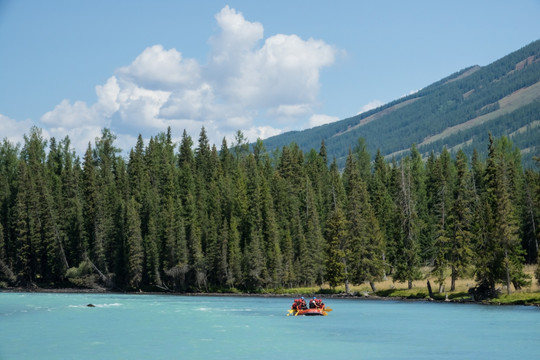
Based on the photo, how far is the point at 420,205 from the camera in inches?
5477

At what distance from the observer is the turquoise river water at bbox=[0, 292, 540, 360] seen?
159 feet

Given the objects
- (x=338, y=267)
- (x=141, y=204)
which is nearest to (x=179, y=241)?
(x=141, y=204)

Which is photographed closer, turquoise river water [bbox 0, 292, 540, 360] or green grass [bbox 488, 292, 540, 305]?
turquoise river water [bbox 0, 292, 540, 360]

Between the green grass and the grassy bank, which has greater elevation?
the grassy bank

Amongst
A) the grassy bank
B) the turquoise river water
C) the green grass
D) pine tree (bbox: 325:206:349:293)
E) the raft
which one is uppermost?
pine tree (bbox: 325:206:349:293)

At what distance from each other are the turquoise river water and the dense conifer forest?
65.3 feet

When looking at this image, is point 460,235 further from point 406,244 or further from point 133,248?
point 133,248

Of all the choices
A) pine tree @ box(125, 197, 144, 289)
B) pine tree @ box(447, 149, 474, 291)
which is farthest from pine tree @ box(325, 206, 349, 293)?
pine tree @ box(125, 197, 144, 289)

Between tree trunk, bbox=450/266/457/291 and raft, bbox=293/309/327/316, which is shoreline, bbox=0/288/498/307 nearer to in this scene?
tree trunk, bbox=450/266/457/291

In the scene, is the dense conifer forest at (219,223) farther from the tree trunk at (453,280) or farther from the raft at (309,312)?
the raft at (309,312)

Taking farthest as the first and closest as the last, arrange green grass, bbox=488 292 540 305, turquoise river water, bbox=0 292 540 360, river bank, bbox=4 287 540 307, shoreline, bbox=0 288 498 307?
shoreline, bbox=0 288 498 307
river bank, bbox=4 287 540 307
green grass, bbox=488 292 540 305
turquoise river water, bbox=0 292 540 360

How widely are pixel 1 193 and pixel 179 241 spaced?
163 feet

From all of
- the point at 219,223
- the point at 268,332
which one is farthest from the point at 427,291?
the point at 219,223

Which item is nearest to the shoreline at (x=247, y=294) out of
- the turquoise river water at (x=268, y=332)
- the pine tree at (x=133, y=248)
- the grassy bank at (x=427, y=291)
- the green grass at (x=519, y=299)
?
the grassy bank at (x=427, y=291)
